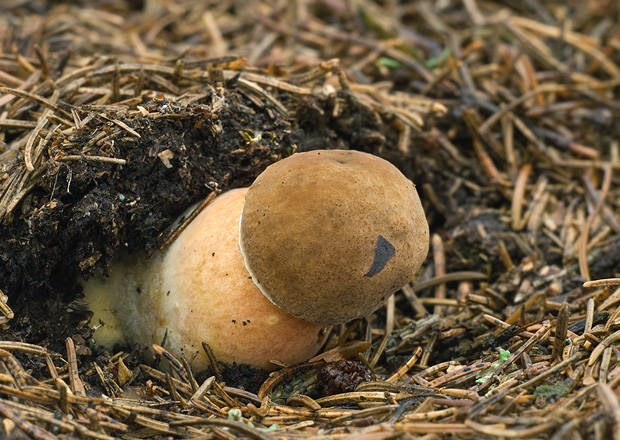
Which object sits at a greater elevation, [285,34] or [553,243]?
[285,34]

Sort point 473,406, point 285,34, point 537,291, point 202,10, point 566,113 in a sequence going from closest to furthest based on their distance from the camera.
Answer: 1. point 473,406
2. point 537,291
3. point 566,113
4. point 285,34
5. point 202,10

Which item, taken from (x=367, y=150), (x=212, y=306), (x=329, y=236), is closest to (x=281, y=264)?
(x=329, y=236)

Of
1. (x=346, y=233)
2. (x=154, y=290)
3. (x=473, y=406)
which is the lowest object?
(x=473, y=406)

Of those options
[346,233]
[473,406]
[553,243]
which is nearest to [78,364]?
[346,233]

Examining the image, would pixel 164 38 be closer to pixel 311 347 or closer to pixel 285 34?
pixel 285 34

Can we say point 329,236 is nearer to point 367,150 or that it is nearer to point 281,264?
point 281,264

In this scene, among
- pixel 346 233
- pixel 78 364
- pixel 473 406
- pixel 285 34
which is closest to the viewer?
pixel 473 406

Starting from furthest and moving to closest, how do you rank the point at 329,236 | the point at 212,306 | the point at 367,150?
the point at 367,150 < the point at 212,306 < the point at 329,236
